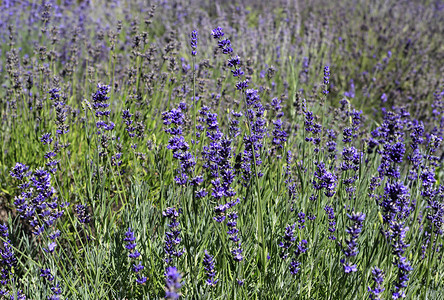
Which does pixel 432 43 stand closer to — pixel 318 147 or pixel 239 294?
pixel 318 147

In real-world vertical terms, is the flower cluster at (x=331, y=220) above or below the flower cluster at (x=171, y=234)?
below

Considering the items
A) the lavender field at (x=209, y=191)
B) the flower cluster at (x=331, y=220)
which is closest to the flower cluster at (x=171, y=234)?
the lavender field at (x=209, y=191)

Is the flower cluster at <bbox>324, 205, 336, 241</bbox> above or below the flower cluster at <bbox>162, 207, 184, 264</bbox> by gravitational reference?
below

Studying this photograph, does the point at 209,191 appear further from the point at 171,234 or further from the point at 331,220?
the point at 171,234

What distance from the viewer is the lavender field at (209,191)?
1791 millimetres

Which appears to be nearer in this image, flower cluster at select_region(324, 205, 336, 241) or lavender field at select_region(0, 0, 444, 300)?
lavender field at select_region(0, 0, 444, 300)

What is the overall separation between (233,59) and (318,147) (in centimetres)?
123

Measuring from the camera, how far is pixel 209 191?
9.81 ft

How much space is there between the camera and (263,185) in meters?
2.56

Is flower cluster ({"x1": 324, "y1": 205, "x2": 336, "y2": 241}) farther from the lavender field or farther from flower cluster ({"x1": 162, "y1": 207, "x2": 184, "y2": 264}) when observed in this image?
flower cluster ({"x1": 162, "y1": 207, "x2": 184, "y2": 264})

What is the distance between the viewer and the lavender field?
1791 millimetres

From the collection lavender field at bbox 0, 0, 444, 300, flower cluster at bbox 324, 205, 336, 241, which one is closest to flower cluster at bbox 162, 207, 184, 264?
lavender field at bbox 0, 0, 444, 300

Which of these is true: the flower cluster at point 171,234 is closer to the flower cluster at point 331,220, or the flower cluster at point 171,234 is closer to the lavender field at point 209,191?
the lavender field at point 209,191

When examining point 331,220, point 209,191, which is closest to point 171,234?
point 331,220
